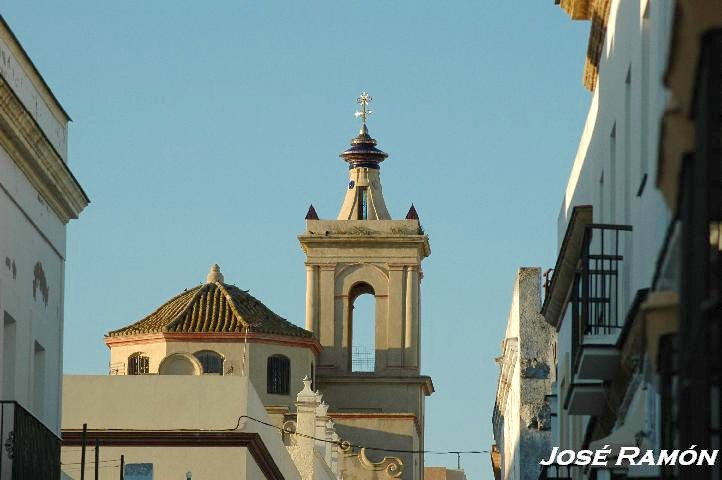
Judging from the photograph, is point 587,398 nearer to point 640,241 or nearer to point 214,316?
point 640,241

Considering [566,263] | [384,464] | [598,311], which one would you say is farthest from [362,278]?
[598,311]

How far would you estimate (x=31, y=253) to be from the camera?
22125mm

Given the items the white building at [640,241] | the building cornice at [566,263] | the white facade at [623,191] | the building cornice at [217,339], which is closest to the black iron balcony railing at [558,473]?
the white building at [640,241]

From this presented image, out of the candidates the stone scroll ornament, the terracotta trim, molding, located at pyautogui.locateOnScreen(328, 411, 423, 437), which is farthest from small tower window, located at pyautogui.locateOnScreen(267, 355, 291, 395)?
the terracotta trim

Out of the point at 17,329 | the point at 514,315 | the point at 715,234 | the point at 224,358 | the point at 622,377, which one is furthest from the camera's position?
the point at 224,358

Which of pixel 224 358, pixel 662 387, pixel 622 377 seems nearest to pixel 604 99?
pixel 622 377

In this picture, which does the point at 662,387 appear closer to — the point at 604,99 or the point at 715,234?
the point at 715,234

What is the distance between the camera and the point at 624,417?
51.3 feet

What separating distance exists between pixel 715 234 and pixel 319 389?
201 ft

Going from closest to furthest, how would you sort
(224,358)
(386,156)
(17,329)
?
(17,329)
(224,358)
(386,156)

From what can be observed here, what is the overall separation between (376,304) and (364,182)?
4366 millimetres

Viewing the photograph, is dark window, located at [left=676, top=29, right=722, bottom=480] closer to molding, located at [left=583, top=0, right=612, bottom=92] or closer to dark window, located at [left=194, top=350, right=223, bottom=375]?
molding, located at [left=583, top=0, right=612, bottom=92]

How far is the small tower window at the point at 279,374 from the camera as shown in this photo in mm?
68812

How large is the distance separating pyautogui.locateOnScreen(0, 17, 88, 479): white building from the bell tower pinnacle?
50.4 meters
